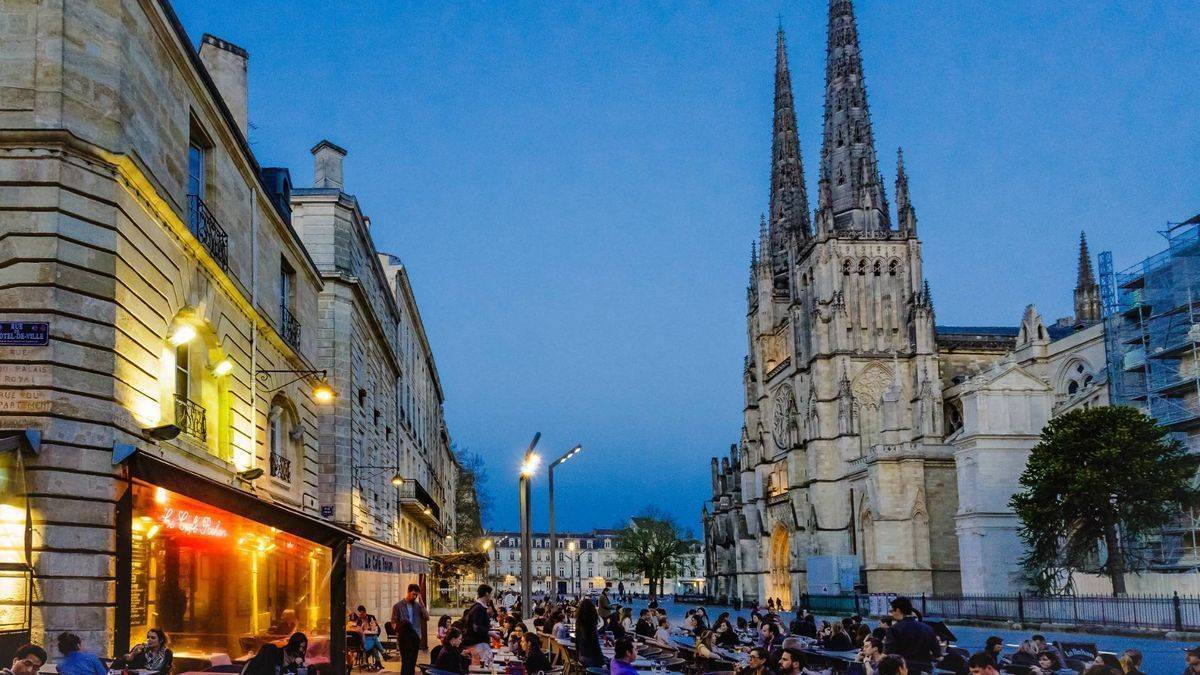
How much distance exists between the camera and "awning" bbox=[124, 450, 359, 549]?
38.4 feet

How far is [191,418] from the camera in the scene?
50.2 ft

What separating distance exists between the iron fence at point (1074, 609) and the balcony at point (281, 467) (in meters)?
20.2

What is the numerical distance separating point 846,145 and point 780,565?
3012 centimetres

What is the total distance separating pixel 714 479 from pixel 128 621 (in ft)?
321

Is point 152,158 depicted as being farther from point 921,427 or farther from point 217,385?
point 921,427

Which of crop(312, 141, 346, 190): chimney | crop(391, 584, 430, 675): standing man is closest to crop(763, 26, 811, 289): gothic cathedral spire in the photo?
crop(312, 141, 346, 190): chimney

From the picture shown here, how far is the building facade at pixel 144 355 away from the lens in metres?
10.9

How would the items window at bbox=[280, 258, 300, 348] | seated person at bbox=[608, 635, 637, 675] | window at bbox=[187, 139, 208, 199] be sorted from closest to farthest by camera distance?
seated person at bbox=[608, 635, 637, 675] → window at bbox=[187, 139, 208, 199] → window at bbox=[280, 258, 300, 348]

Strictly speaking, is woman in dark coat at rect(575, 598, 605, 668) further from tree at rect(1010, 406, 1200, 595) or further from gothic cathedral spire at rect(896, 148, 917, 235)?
gothic cathedral spire at rect(896, 148, 917, 235)

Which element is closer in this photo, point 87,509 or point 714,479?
point 87,509

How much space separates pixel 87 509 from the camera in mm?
11031

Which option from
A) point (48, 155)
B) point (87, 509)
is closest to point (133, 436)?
point (87, 509)

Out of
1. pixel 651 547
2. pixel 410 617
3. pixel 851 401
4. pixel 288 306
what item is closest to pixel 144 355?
pixel 410 617

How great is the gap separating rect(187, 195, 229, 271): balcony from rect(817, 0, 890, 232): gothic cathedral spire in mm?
60970
